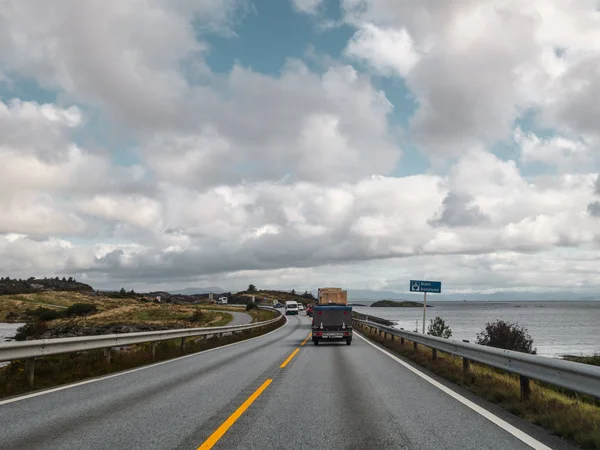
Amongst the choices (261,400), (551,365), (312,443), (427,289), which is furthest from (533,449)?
(427,289)

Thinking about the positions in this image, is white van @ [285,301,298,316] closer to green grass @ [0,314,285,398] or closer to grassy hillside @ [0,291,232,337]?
grassy hillside @ [0,291,232,337]

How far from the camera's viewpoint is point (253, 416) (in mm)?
7047

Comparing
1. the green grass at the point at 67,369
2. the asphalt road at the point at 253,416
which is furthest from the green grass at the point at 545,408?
the green grass at the point at 67,369

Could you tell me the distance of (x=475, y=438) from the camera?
5938 millimetres

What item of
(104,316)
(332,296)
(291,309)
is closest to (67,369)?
(332,296)

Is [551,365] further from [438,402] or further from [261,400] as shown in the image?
[261,400]

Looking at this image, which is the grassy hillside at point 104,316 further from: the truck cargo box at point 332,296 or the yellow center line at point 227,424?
the yellow center line at point 227,424

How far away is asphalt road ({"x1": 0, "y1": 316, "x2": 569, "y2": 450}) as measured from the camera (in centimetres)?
570

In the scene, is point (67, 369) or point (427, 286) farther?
point (427, 286)

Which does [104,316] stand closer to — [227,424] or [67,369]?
[67,369]

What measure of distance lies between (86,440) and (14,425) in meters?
1.53

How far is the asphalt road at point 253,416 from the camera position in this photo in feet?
18.7

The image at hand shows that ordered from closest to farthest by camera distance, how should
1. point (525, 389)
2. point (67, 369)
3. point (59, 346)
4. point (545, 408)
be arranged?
point (545, 408), point (525, 389), point (59, 346), point (67, 369)

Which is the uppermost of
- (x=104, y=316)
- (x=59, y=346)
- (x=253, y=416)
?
(x=59, y=346)
